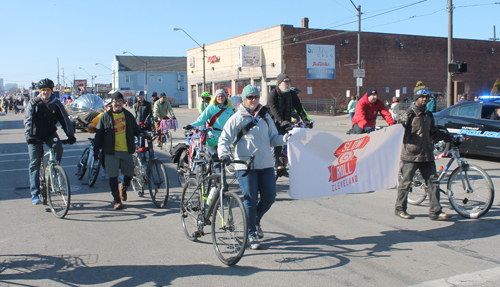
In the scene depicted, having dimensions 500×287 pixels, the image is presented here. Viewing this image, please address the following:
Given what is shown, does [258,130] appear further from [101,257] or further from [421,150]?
[421,150]

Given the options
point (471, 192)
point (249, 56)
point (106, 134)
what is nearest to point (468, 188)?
point (471, 192)

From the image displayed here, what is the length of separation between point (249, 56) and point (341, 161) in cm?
3646

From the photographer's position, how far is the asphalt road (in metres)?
4.33

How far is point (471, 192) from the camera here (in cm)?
620

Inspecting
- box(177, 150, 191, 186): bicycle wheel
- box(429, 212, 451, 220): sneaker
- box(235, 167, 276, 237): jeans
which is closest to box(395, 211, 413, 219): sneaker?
box(429, 212, 451, 220): sneaker

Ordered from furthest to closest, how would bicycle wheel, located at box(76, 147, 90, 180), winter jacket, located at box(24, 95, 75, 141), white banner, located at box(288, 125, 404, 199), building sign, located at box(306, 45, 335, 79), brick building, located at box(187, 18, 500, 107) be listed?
building sign, located at box(306, 45, 335, 79), brick building, located at box(187, 18, 500, 107), bicycle wheel, located at box(76, 147, 90, 180), winter jacket, located at box(24, 95, 75, 141), white banner, located at box(288, 125, 404, 199)

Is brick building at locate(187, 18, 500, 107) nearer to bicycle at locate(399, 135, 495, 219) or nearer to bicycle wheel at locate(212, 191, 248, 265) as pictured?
bicycle at locate(399, 135, 495, 219)

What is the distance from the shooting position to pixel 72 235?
5766 mm

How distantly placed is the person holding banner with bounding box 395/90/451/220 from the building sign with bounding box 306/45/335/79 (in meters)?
35.5

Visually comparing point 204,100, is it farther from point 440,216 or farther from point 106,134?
point 440,216

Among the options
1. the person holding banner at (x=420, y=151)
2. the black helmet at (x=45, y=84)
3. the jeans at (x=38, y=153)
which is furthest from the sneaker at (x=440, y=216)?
the black helmet at (x=45, y=84)

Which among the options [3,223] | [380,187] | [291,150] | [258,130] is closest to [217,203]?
[258,130]

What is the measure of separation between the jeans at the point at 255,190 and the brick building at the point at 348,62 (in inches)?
1408

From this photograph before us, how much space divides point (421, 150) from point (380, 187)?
0.80 m
